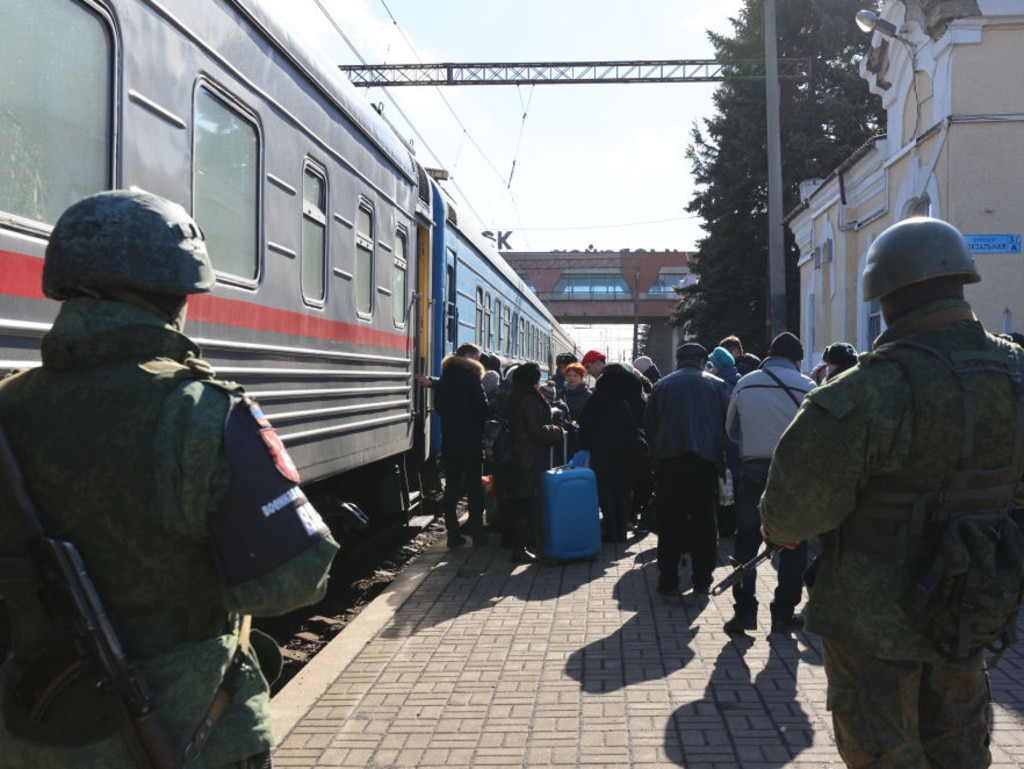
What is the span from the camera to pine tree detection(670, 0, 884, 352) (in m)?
32.3

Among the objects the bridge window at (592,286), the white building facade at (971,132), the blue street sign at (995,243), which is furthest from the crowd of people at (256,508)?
the bridge window at (592,286)

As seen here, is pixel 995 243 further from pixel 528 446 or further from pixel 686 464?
pixel 686 464

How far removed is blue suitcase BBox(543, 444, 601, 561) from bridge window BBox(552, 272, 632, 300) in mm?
59248

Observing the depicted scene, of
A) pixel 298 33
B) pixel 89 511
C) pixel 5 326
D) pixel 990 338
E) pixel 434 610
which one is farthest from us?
→ pixel 434 610

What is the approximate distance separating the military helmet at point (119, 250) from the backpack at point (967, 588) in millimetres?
1928

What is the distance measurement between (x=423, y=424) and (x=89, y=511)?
8959 mm

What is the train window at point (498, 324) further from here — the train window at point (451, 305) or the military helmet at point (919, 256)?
the military helmet at point (919, 256)

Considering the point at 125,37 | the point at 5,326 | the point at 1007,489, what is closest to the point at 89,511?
the point at 5,326

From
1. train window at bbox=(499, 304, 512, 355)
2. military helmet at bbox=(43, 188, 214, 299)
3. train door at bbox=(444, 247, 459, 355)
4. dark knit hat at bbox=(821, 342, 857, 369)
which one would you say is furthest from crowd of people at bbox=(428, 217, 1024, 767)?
train window at bbox=(499, 304, 512, 355)

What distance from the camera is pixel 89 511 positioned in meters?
2.11

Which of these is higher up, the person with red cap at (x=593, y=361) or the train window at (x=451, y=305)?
the train window at (x=451, y=305)

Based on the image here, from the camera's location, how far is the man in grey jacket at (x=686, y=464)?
7.56 m

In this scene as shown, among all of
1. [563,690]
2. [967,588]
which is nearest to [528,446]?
[563,690]

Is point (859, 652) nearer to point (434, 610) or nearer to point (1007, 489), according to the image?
point (1007, 489)
